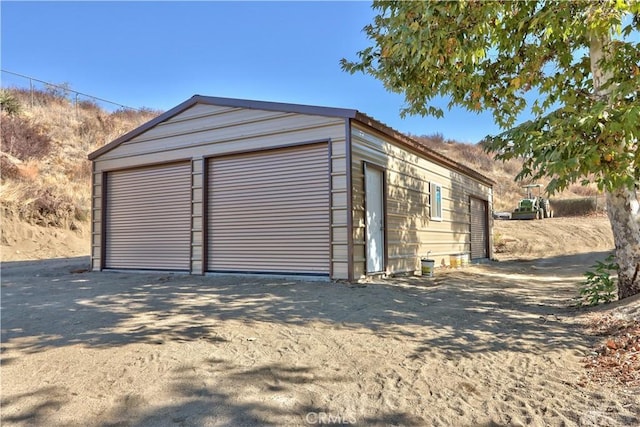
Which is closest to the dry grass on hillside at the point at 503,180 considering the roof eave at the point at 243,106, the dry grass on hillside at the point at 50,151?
the dry grass on hillside at the point at 50,151

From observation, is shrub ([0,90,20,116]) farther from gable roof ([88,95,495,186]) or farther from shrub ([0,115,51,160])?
gable roof ([88,95,495,186])

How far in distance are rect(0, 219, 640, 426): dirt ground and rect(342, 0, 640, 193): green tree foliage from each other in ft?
6.37

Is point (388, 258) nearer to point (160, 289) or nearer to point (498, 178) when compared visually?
point (160, 289)

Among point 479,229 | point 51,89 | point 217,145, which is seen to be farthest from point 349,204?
point 51,89

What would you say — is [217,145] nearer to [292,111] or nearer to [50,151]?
[292,111]

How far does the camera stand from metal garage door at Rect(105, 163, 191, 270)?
9.09m

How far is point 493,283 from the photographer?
334 inches

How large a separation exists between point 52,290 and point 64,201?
11.7 metres

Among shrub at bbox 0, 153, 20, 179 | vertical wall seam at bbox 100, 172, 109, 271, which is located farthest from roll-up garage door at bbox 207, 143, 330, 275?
shrub at bbox 0, 153, 20, 179

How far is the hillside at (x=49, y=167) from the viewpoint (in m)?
14.7

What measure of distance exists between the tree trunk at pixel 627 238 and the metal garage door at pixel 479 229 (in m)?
8.62

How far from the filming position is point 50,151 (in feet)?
70.6

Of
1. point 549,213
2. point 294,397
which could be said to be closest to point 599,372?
point 294,397

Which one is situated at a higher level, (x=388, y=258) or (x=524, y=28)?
(x=524, y=28)
